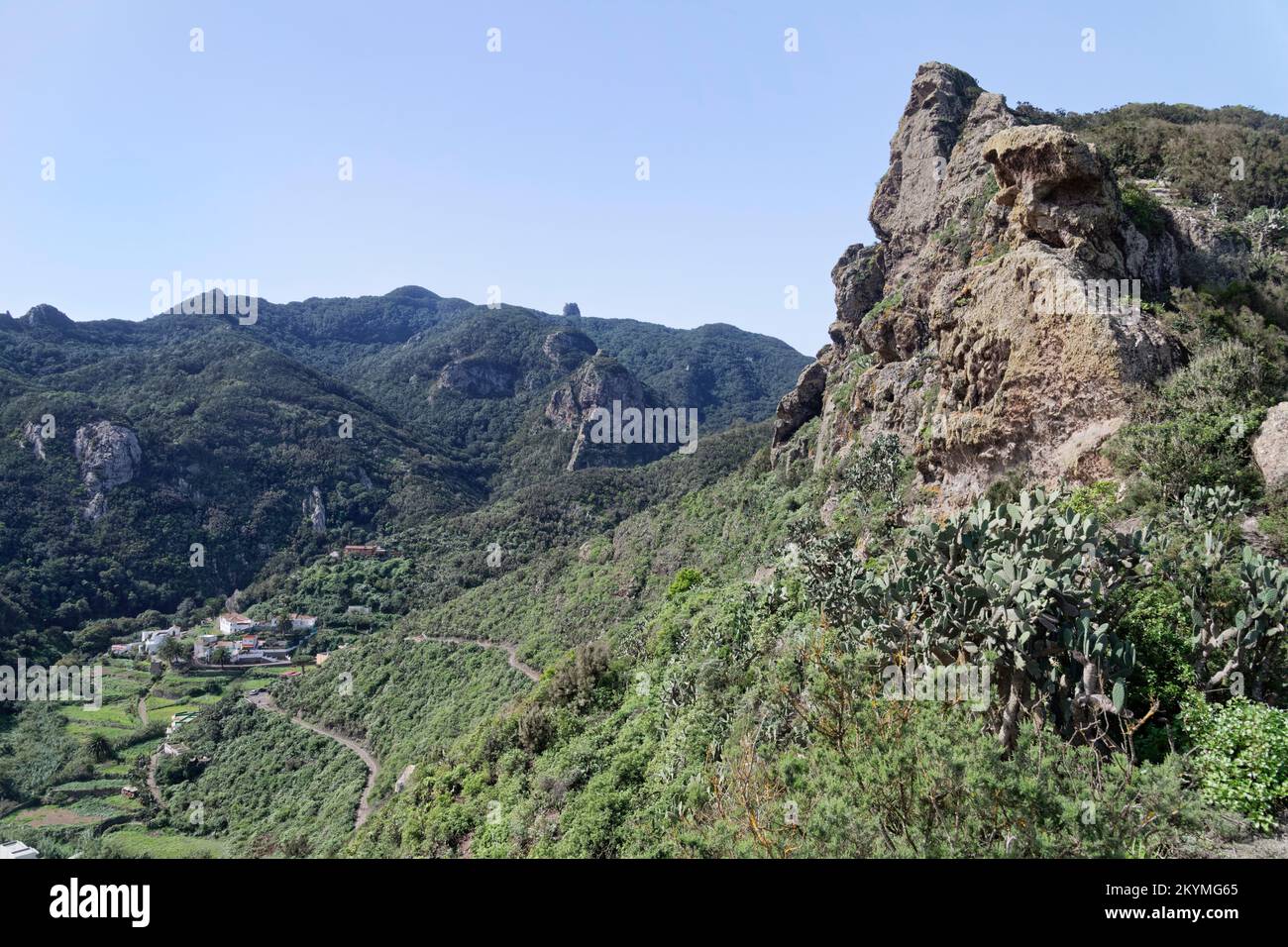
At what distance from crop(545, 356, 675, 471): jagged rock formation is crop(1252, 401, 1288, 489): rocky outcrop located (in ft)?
336

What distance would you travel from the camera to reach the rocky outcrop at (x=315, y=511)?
93.6 meters

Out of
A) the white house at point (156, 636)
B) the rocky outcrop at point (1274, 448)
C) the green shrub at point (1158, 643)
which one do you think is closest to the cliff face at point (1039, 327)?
the rocky outcrop at point (1274, 448)

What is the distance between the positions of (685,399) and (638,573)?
4561 inches

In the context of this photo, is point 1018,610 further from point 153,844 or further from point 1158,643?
point 153,844

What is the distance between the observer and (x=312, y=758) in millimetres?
39281

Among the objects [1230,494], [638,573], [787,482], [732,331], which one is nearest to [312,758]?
[638,573]

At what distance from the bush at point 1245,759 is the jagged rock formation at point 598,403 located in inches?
4177

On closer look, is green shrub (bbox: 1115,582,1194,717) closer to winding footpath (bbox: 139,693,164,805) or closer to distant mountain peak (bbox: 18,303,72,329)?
winding footpath (bbox: 139,693,164,805)

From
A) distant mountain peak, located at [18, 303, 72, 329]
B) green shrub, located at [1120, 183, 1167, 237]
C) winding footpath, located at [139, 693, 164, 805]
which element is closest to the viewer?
green shrub, located at [1120, 183, 1167, 237]

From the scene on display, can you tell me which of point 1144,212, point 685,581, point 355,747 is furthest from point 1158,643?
point 355,747

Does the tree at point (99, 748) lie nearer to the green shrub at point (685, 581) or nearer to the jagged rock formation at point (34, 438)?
the green shrub at point (685, 581)

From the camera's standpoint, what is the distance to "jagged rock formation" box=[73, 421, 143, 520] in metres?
81.7

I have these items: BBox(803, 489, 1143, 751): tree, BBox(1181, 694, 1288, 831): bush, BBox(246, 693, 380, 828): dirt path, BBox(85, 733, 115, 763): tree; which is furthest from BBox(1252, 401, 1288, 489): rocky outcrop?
BBox(85, 733, 115, 763): tree
